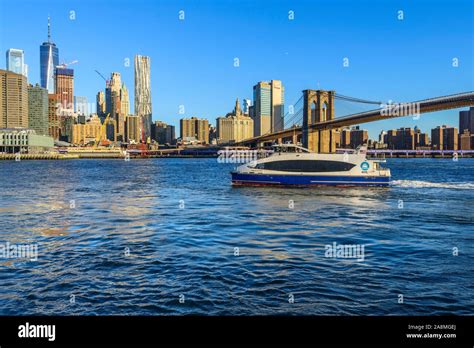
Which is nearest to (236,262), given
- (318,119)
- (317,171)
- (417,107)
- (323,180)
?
(323,180)

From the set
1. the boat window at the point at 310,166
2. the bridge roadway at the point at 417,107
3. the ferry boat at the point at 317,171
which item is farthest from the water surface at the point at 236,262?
the bridge roadway at the point at 417,107

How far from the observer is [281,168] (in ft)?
142

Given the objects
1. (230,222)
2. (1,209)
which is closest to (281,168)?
(230,222)

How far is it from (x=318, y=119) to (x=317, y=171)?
96.4 metres

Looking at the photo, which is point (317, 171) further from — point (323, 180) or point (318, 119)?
point (318, 119)

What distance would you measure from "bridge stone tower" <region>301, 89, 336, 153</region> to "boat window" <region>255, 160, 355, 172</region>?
70.3 meters

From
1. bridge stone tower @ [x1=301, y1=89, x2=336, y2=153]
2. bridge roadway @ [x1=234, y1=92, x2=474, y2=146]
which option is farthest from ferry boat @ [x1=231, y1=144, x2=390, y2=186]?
bridge stone tower @ [x1=301, y1=89, x2=336, y2=153]

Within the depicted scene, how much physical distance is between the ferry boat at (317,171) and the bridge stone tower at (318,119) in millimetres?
70101

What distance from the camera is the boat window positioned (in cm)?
4319

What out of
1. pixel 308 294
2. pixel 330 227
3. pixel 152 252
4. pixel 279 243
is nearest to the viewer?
pixel 308 294

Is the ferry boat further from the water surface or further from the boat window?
the water surface

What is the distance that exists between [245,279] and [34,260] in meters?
6.80
